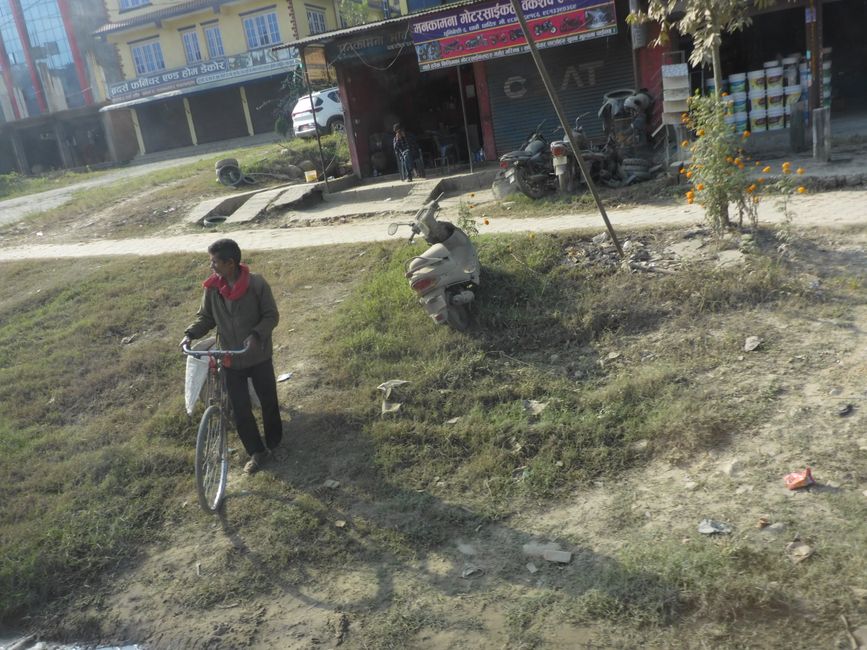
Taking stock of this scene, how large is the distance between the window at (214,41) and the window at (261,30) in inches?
58.6

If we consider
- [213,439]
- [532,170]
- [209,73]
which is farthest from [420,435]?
[209,73]

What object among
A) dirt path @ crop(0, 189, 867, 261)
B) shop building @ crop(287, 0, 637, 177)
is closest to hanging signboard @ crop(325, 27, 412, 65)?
shop building @ crop(287, 0, 637, 177)

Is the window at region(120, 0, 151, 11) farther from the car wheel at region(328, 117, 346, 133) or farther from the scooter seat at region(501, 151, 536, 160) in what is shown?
the scooter seat at region(501, 151, 536, 160)

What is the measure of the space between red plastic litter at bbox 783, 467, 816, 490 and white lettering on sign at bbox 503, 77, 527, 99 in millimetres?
12785

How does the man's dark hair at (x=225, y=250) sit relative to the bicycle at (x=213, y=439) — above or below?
above

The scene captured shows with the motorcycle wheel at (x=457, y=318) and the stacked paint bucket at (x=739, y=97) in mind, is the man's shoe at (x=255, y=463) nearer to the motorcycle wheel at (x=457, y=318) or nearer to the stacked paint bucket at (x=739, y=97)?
the motorcycle wheel at (x=457, y=318)

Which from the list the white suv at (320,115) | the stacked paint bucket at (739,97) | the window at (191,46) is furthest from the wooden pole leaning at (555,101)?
the window at (191,46)

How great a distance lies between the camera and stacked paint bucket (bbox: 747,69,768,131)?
11359mm

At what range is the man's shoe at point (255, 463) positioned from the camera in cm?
562

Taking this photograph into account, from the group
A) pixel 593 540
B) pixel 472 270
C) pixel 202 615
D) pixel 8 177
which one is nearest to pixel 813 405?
pixel 593 540

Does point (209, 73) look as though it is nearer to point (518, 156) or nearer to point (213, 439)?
point (518, 156)

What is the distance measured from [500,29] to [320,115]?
8743mm

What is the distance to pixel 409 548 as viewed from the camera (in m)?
4.55

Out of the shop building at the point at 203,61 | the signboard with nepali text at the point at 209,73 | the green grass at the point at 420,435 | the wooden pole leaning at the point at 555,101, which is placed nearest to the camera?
the green grass at the point at 420,435
